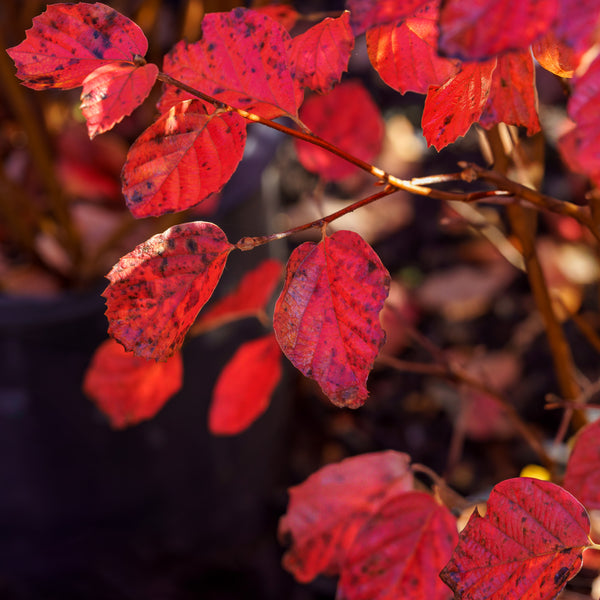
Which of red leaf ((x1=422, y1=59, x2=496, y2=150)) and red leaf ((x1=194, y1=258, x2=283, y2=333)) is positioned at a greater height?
red leaf ((x1=422, y1=59, x2=496, y2=150))

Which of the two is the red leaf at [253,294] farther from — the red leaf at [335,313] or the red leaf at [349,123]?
the red leaf at [335,313]

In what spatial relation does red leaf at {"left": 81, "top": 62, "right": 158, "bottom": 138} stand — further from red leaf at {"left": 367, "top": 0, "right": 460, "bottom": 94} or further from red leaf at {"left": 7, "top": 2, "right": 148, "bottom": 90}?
red leaf at {"left": 367, "top": 0, "right": 460, "bottom": 94}

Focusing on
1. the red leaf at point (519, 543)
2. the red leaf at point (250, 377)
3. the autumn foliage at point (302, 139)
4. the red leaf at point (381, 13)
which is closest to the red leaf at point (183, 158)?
the autumn foliage at point (302, 139)

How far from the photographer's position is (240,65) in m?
0.36

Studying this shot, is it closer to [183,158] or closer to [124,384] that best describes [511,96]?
[183,158]

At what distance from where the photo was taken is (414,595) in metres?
0.48

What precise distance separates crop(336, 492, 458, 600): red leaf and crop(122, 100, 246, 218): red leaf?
27 cm

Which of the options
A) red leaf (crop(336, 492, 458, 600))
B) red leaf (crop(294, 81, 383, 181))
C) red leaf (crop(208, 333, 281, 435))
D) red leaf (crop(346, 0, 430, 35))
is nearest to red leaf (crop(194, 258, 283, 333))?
red leaf (crop(208, 333, 281, 435))

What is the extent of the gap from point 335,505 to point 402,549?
8 cm

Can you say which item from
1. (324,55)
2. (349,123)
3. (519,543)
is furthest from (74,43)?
(349,123)

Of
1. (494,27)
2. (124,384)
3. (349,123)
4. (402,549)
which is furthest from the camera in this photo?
(349,123)

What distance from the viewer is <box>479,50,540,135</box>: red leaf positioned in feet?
1.23

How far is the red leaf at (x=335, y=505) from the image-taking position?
21.1 inches

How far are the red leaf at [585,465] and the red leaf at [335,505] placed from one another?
132 millimetres
